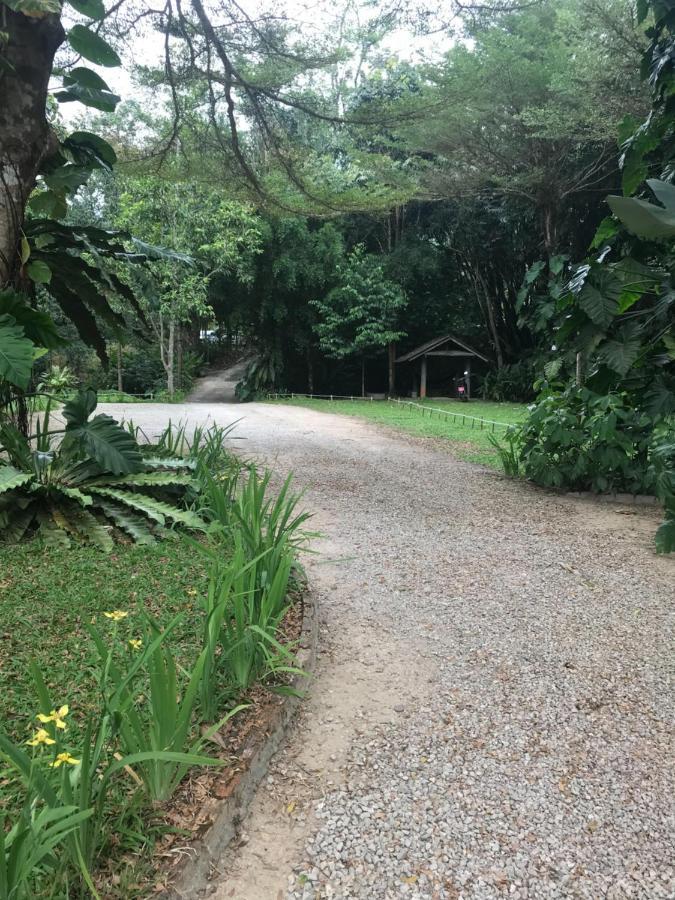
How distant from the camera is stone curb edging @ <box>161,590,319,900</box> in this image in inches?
54.6

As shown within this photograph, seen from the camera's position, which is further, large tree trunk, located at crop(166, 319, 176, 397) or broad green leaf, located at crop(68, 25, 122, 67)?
large tree trunk, located at crop(166, 319, 176, 397)

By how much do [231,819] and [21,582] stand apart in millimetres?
1655

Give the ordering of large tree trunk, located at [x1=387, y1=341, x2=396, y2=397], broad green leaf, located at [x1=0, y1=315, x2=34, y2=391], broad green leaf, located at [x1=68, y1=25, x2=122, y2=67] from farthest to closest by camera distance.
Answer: large tree trunk, located at [x1=387, y1=341, x2=396, y2=397]
broad green leaf, located at [x1=68, y1=25, x2=122, y2=67]
broad green leaf, located at [x1=0, y1=315, x2=34, y2=391]

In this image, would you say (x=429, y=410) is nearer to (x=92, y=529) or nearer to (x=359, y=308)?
(x=359, y=308)

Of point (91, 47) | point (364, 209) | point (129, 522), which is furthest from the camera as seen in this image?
point (364, 209)

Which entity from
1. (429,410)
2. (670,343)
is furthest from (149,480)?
(429,410)

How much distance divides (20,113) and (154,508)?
242 cm

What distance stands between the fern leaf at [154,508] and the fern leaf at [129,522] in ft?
0.16

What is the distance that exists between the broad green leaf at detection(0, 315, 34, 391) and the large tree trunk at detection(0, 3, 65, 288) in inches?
31.5

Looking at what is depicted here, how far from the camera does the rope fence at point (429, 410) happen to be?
38.6 feet

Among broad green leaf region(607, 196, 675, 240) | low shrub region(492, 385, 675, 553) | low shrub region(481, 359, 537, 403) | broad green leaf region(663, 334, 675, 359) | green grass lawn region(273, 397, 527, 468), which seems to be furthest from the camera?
low shrub region(481, 359, 537, 403)

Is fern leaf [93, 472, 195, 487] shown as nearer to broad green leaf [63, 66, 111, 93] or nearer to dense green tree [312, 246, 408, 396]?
broad green leaf [63, 66, 111, 93]

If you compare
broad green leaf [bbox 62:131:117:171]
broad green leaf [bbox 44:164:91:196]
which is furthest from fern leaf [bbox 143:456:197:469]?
broad green leaf [bbox 62:131:117:171]

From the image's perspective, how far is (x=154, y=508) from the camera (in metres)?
3.56
